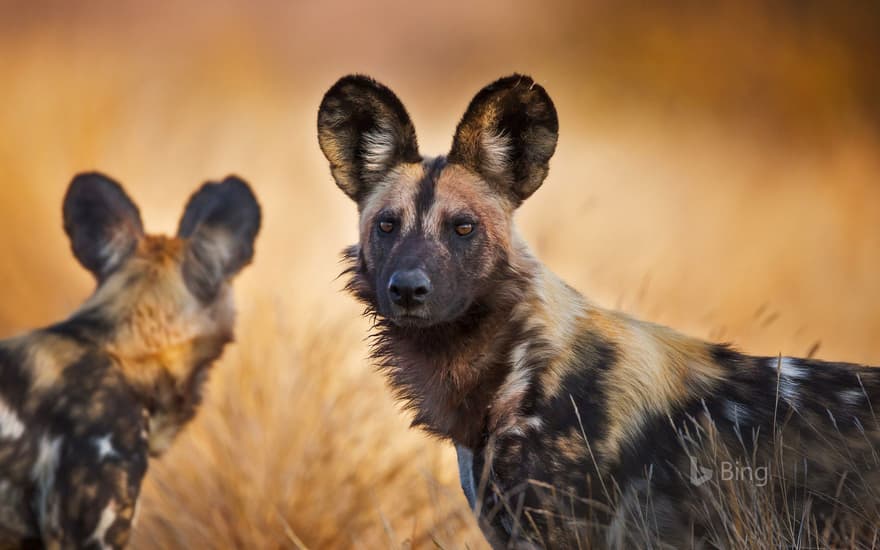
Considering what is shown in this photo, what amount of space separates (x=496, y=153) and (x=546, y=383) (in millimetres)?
565

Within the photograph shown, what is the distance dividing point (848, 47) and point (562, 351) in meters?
5.16

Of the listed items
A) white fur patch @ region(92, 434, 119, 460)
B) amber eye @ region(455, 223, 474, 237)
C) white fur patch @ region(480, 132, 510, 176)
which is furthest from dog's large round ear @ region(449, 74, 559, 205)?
white fur patch @ region(92, 434, 119, 460)

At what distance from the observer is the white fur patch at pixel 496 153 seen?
2338 millimetres

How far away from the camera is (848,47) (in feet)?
21.3

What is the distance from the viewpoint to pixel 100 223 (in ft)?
9.52

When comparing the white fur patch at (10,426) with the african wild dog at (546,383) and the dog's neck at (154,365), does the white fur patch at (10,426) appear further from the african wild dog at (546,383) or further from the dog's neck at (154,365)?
the african wild dog at (546,383)

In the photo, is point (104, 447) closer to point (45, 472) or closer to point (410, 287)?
point (45, 472)

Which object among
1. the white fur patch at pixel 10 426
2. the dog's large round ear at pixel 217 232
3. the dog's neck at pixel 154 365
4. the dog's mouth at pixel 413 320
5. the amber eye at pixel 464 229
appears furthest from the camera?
the dog's large round ear at pixel 217 232

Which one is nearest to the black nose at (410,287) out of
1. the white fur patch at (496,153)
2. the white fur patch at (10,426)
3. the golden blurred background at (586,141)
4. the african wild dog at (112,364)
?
the white fur patch at (496,153)

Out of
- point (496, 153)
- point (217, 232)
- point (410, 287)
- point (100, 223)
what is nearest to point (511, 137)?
point (496, 153)

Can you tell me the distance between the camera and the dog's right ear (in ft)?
7.82

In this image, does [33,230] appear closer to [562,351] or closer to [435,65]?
[435,65]

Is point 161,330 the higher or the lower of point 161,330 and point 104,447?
the higher

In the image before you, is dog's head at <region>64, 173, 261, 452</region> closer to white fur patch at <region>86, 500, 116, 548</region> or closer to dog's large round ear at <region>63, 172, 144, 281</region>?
dog's large round ear at <region>63, 172, 144, 281</region>
